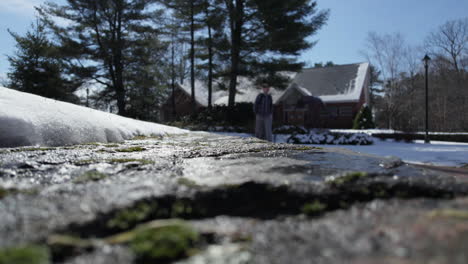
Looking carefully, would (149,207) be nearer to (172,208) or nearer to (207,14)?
(172,208)

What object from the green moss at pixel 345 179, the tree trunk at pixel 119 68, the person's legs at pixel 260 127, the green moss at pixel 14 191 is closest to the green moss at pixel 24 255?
the green moss at pixel 14 191

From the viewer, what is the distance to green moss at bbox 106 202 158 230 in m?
0.71

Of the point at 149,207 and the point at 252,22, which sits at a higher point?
the point at 252,22

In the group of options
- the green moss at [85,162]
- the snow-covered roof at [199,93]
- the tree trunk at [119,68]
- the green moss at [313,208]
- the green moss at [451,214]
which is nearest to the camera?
the green moss at [451,214]

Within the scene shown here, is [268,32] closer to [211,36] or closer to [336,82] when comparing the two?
[211,36]

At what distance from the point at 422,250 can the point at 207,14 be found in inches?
656

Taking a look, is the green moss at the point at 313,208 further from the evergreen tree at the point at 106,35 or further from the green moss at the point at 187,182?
the evergreen tree at the point at 106,35

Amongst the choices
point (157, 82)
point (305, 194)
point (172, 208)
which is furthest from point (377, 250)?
point (157, 82)

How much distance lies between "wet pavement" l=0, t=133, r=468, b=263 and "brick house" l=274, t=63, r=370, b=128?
2052 cm

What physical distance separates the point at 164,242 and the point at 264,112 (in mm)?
6744

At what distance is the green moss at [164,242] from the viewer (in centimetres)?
58

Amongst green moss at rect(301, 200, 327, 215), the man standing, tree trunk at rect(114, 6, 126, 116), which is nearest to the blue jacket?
the man standing

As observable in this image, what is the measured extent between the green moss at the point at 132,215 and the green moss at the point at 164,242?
0.27ft

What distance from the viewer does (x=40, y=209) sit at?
0.74 meters
